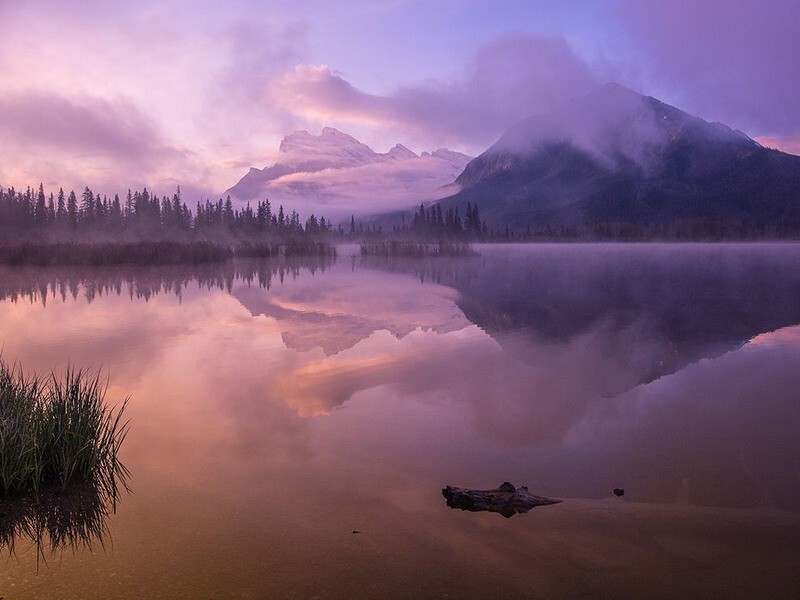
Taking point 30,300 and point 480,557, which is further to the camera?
point 30,300

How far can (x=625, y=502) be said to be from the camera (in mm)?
9109

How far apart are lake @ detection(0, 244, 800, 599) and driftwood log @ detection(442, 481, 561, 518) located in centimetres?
18

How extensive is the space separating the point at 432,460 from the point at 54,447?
19.8ft

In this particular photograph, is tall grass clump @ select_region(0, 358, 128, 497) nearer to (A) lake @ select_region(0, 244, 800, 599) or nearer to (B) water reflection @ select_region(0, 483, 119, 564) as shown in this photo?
(B) water reflection @ select_region(0, 483, 119, 564)

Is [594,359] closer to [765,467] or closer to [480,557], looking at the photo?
[765,467]

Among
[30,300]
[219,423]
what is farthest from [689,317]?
[30,300]

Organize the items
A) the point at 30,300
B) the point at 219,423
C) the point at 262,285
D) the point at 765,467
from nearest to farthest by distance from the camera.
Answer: the point at 765,467 < the point at 219,423 < the point at 30,300 < the point at 262,285

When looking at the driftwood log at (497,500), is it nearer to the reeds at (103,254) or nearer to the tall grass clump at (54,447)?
the tall grass clump at (54,447)

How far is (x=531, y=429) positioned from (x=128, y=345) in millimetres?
15312

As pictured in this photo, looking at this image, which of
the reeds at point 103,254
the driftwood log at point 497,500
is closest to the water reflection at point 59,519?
the driftwood log at point 497,500

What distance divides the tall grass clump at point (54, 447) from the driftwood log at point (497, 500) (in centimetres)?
515

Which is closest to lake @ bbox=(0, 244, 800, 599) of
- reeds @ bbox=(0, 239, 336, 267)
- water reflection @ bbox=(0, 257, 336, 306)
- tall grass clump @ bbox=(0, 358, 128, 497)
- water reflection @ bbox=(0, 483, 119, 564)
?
water reflection @ bbox=(0, 483, 119, 564)

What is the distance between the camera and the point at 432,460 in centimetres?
1066

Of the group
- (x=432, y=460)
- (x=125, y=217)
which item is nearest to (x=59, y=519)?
(x=432, y=460)
